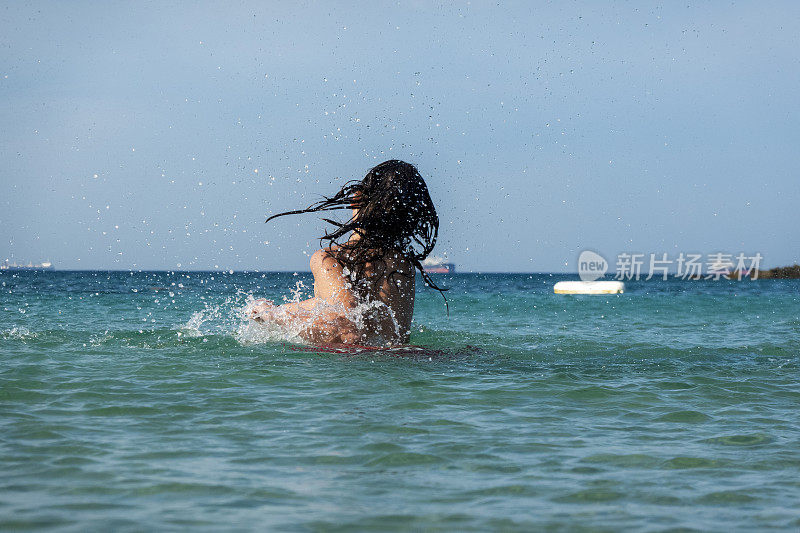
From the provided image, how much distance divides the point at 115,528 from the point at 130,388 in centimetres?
274

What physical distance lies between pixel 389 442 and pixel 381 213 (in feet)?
9.43

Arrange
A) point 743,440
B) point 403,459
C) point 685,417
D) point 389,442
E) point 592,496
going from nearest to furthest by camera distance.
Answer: point 592,496, point 403,459, point 389,442, point 743,440, point 685,417

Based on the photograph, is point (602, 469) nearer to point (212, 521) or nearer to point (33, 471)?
point (212, 521)

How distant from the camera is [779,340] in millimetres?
10688

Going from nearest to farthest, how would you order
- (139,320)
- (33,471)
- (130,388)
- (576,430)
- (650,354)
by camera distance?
(33,471)
(576,430)
(130,388)
(650,354)
(139,320)

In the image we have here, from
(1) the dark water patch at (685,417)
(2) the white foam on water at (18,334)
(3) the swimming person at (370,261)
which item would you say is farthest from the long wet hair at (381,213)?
(2) the white foam on water at (18,334)

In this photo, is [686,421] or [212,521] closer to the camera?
[212,521]

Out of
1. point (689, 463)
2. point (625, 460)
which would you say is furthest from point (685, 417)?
point (625, 460)

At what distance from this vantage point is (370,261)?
21.0 feet

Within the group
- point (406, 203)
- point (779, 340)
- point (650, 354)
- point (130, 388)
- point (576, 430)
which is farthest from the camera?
point (779, 340)

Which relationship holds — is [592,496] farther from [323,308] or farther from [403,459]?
[323,308]

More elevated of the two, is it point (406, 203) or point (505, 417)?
point (406, 203)

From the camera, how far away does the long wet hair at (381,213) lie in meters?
6.35

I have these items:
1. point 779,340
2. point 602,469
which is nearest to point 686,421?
point 602,469
